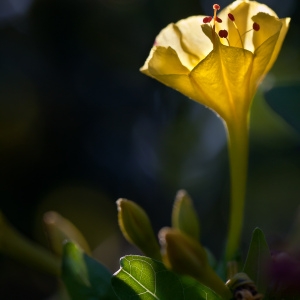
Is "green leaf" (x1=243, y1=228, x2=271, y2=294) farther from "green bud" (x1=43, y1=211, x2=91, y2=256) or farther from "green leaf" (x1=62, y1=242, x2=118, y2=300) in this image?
"green bud" (x1=43, y1=211, x2=91, y2=256)

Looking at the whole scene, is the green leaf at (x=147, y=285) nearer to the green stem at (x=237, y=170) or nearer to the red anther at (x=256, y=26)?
the green stem at (x=237, y=170)

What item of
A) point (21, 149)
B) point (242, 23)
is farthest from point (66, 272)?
point (21, 149)

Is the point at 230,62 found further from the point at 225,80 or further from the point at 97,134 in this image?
the point at 97,134

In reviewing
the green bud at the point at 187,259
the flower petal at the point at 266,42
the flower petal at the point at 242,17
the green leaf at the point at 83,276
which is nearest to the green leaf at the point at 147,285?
the green bud at the point at 187,259

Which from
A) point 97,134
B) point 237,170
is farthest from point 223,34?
point 97,134

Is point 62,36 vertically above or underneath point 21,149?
above

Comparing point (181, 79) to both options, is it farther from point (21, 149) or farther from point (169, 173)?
point (21, 149)
